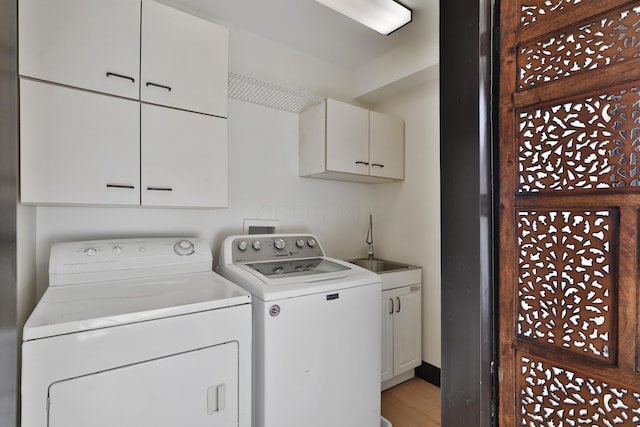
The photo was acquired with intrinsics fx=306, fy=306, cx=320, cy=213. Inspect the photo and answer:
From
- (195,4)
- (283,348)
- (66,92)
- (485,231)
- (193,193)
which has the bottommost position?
(283,348)

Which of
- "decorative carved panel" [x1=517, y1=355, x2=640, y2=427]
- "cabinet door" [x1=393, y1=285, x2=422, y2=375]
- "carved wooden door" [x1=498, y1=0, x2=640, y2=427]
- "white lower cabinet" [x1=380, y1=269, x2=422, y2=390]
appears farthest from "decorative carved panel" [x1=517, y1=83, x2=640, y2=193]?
"cabinet door" [x1=393, y1=285, x2=422, y2=375]

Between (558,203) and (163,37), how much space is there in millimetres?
1840

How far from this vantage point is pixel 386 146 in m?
2.60

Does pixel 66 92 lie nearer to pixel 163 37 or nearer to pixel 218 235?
pixel 163 37

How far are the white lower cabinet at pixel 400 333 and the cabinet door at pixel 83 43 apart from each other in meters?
Answer: 1.97

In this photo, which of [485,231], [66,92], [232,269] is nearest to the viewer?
[485,231]

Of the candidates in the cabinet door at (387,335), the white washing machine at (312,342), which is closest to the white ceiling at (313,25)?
the white washing machine at (312,342)

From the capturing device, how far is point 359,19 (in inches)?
76.0

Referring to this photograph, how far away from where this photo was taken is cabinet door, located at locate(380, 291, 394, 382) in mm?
2205

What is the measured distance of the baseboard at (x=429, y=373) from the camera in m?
2.39

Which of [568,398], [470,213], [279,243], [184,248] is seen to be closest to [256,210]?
[279,243]

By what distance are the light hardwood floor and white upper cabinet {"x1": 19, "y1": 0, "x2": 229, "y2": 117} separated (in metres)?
2.25

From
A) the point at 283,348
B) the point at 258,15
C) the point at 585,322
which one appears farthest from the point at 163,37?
the point at 585,322

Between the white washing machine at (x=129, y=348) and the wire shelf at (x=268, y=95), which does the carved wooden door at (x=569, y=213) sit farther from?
the wire shelf at (x=268, y=95)
